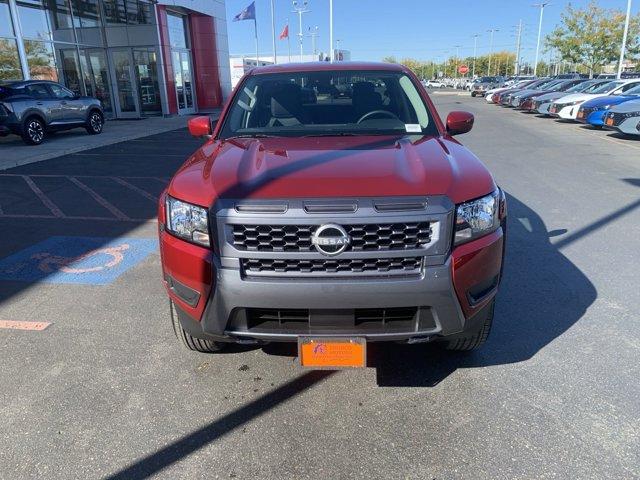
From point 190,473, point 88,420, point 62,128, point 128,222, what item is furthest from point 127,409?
point 62,128

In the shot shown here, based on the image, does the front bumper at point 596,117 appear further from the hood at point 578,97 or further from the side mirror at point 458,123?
the side mirror at point 458,123

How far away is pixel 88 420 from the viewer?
2.72m

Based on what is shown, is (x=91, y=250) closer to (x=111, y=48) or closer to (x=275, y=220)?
(x=275, y=220)

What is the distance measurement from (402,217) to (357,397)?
1.13 metres

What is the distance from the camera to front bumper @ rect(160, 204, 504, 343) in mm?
2404

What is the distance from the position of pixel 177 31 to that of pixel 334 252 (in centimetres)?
2461

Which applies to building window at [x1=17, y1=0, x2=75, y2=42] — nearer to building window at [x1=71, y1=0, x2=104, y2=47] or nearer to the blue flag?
building window at [x1=71, y1=0, x2=104, y2=47]

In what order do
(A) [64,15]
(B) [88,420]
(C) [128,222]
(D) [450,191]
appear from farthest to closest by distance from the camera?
(A) [64,15]
(C) [128,222]
(B) [88,420]
(D) [450,191]

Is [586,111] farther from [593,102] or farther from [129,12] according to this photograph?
[129,12]

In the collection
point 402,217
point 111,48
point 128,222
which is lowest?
point 128,222

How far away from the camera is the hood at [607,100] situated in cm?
1534

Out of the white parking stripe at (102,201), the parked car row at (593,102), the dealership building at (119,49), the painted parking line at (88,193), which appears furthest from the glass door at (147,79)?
the parked car row at (593,102)

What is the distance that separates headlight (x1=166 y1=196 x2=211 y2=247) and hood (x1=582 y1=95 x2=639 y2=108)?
15.9 metres

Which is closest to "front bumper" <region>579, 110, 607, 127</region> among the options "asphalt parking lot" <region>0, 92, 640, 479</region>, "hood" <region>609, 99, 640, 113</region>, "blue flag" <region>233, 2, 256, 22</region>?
"hood" <region>609, 99, 640, 113</region>
